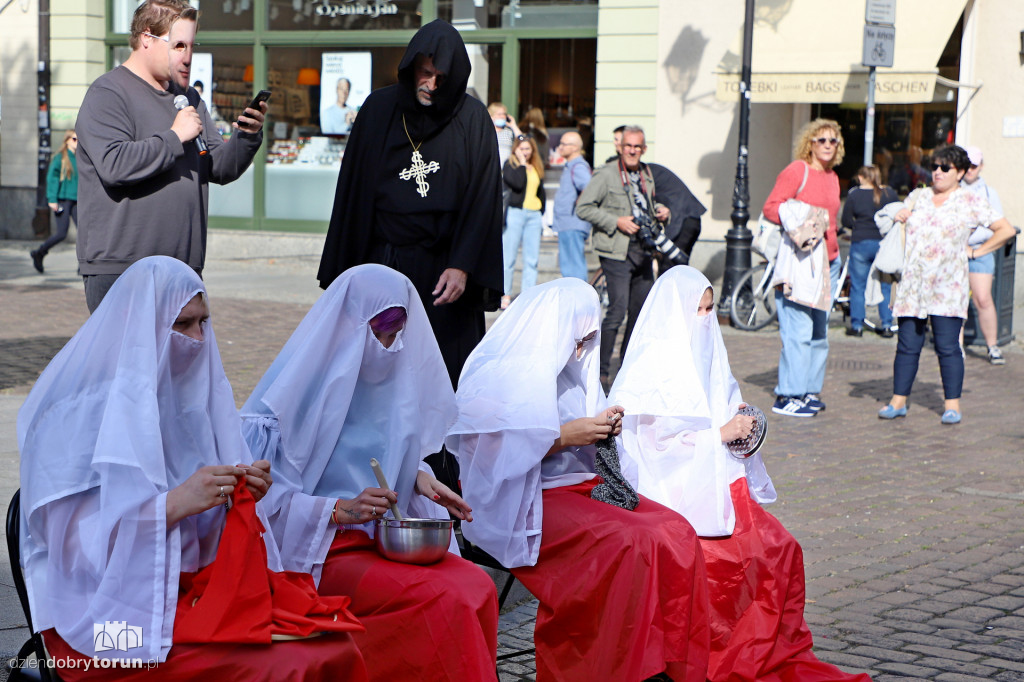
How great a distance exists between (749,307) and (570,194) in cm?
226

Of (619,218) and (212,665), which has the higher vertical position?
(619,218)

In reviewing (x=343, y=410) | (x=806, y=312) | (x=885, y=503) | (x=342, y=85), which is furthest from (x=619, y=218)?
(x=342, y=85)

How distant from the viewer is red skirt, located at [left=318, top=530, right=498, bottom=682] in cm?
316

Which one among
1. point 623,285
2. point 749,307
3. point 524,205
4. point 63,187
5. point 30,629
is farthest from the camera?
point 63,187

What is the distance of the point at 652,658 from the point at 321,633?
1186 millimetres

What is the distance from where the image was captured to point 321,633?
285cm

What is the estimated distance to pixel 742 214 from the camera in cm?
1319

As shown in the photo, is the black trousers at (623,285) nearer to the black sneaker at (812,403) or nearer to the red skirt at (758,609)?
the black sneaker at (812,403)

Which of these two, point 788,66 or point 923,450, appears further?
point 788,66

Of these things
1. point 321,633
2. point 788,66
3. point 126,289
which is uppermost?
point 788,66

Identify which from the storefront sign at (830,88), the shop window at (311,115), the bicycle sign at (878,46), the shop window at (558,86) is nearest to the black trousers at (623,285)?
the bicycle sign at (878,46)

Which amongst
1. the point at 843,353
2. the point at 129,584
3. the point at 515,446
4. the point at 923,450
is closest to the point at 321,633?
the point at 129,584

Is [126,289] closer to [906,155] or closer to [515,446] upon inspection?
[515,446]

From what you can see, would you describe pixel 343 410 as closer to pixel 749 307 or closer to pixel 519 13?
pixel 749 307
